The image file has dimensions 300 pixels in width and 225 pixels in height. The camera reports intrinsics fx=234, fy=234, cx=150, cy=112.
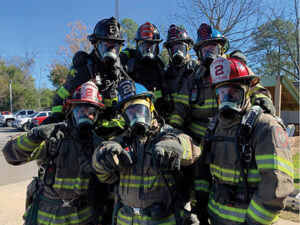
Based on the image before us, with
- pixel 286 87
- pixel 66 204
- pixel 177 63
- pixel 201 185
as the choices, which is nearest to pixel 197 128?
pixel 201 185

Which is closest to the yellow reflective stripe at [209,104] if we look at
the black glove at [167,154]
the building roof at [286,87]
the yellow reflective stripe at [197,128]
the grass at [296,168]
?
the yellow reflective stripe at [197,128]

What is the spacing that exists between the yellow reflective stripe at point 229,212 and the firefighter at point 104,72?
5.29 ft

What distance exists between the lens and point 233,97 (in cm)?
207

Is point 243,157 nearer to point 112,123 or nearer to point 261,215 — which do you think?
point 261,215

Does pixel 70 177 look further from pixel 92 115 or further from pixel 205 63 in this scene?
pixel 205 63

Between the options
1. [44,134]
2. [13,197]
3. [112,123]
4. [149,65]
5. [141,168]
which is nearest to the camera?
[141,168]

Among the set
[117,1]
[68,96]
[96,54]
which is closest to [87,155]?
[68,96]

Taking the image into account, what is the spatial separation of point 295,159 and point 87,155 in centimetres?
897

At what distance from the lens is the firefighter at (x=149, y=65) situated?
3.74 meters

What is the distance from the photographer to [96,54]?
3500mm

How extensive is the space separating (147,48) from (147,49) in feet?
0.05

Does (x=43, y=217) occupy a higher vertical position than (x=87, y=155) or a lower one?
lower

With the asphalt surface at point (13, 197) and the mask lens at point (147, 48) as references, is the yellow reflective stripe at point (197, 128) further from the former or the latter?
the asphalt surface at point (13, 197)

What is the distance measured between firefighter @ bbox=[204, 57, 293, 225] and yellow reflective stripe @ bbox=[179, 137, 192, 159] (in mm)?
264
